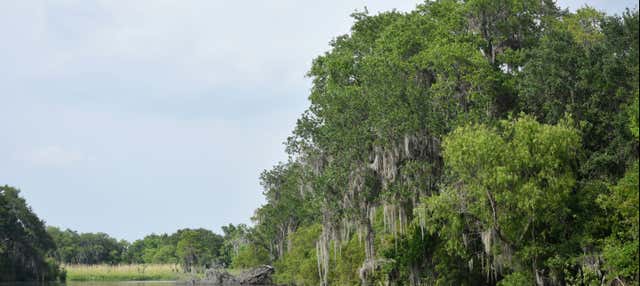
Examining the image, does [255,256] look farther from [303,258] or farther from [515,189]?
[515,189]

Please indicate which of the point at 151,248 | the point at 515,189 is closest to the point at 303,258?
the point at 515,189

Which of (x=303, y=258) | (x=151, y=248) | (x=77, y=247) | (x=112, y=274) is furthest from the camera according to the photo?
(x=151, y=248)

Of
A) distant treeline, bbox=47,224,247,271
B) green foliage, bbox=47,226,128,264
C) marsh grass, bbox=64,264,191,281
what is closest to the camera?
marsh grass, bbox=64,264,191,281

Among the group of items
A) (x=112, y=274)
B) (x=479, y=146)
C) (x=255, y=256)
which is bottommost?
(x=112, y=274)

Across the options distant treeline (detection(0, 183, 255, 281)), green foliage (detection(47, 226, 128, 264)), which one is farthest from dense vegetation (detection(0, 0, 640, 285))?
green foliage (detection(47, 226, 128, 264))

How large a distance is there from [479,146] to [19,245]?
7069 cm

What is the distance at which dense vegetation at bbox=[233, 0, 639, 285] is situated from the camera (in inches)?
850

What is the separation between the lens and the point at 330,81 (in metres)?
33.1

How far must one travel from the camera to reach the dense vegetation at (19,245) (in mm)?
75812

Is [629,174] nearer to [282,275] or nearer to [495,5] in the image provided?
[495,5]

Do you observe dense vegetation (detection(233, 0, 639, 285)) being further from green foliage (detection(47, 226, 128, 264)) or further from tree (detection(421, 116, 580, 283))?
green foliage (detection(47, 226, 128, 264))

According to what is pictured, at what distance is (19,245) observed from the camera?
256 ft

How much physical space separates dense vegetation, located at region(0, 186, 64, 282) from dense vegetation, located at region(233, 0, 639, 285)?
5223cm

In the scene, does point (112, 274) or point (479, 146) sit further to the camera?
point (112, 274)
